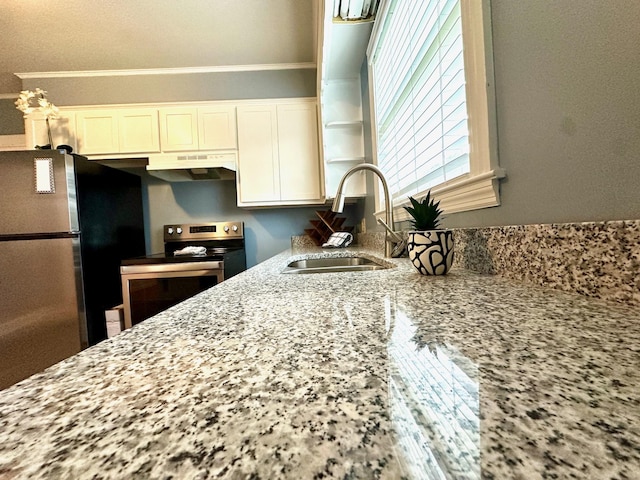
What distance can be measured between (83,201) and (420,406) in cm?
228

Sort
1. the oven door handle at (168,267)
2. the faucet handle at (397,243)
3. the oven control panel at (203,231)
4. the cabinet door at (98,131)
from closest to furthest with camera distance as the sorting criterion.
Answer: the faucet handle at (397,243)
the oven door handle at (168,267)
the cabinet door at (98,131)
the oven control panel at (203,231)

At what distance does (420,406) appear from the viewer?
219mm

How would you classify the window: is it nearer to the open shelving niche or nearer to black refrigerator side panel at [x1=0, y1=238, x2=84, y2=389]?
the open shelving niche

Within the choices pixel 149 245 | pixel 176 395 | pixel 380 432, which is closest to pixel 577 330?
pixel 380 432

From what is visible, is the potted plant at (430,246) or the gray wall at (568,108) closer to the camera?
the gray wall at (568,108)

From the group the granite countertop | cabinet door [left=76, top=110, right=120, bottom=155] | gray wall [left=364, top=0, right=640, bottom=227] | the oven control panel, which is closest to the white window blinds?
gray wall [left=364, top=0, right=640, bottom=227]

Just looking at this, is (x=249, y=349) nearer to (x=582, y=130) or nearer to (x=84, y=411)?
(x=84, y=411)

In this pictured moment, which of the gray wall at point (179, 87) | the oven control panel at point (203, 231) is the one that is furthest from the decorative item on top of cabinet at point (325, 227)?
the gray wall at point (179, 87)

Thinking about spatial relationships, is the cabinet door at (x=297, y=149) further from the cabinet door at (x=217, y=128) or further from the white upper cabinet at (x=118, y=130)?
the white upper cabinet at (x=118, y=130)

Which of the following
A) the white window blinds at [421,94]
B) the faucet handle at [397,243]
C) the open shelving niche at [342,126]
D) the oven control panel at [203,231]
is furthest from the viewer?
the oven control panel at [203,231]

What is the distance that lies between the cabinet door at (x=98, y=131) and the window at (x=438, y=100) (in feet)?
6.46

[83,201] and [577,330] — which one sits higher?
[83,201]

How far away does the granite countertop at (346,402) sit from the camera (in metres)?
0.17

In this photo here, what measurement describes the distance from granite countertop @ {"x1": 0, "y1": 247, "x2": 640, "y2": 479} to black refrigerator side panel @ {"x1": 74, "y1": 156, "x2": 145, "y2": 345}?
1.86 metres
